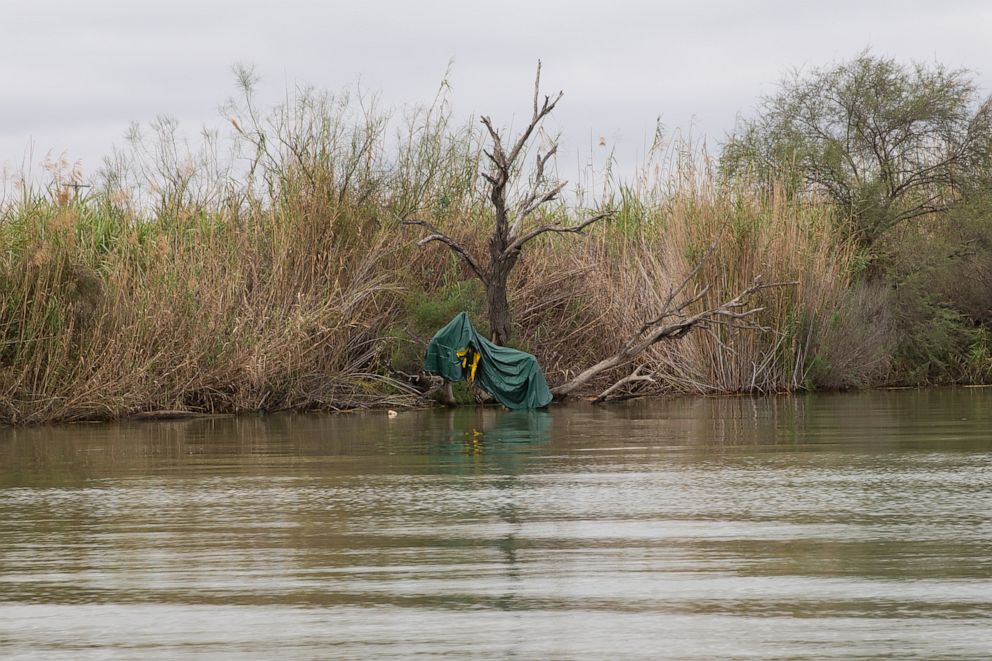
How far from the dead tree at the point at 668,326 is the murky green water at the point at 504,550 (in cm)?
853

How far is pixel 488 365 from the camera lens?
21047mm

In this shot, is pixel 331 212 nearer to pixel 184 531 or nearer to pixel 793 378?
pixel 793 378

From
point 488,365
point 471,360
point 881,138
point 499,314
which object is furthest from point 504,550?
point 881,138

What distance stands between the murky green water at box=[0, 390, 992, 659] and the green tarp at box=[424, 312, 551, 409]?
276 inches

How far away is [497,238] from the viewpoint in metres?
21.8

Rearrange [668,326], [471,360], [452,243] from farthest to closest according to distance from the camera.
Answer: [668,326]
[452,243]
[471,360]

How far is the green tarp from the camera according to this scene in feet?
68.0

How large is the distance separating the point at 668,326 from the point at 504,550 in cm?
1580

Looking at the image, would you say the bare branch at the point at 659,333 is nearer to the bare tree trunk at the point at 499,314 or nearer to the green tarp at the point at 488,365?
the bare tree trunk at the point at 499,314

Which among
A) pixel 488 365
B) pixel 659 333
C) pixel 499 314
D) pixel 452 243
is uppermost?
pixel 452 243

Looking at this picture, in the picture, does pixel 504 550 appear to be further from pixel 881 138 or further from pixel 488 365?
pixel 881 138

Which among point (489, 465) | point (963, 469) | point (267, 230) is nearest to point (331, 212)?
point (267, 230)

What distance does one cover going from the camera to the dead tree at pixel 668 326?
22.2 m

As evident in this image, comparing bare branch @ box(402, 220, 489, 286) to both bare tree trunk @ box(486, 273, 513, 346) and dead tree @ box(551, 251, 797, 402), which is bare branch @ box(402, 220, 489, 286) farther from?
dead tree @ box(551, 251, 797, 402)
